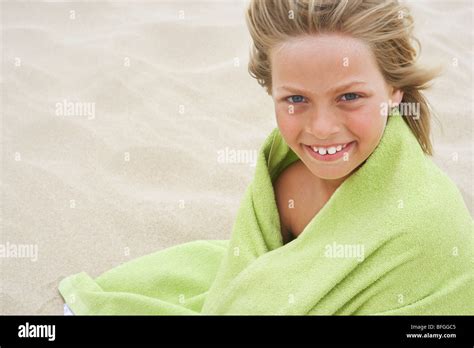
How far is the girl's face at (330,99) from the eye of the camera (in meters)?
1.15

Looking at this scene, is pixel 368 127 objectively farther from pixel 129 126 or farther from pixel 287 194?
pixel 129 126

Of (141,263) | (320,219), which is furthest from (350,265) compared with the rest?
(141,263)

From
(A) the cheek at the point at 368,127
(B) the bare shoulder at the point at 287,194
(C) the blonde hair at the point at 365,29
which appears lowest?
(B) the bare shoulder at the point at 287,194

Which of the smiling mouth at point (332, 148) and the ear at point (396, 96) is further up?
the ear at point (396, 96)

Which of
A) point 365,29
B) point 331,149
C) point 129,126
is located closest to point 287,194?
point 331,149

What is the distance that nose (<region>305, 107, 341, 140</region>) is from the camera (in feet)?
3.85

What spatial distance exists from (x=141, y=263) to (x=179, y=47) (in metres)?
1.57

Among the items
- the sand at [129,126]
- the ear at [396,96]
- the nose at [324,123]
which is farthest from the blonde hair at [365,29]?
the sand at [129,126]

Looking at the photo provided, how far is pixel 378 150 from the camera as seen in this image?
124cm

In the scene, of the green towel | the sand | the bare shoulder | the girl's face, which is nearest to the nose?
the girl's face

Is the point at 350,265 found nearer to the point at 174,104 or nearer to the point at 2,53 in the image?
the point at 174,104

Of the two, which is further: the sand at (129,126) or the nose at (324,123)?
the sand at (129,126)

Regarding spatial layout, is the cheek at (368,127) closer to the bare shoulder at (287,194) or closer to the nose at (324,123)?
the nose at (324,123)
